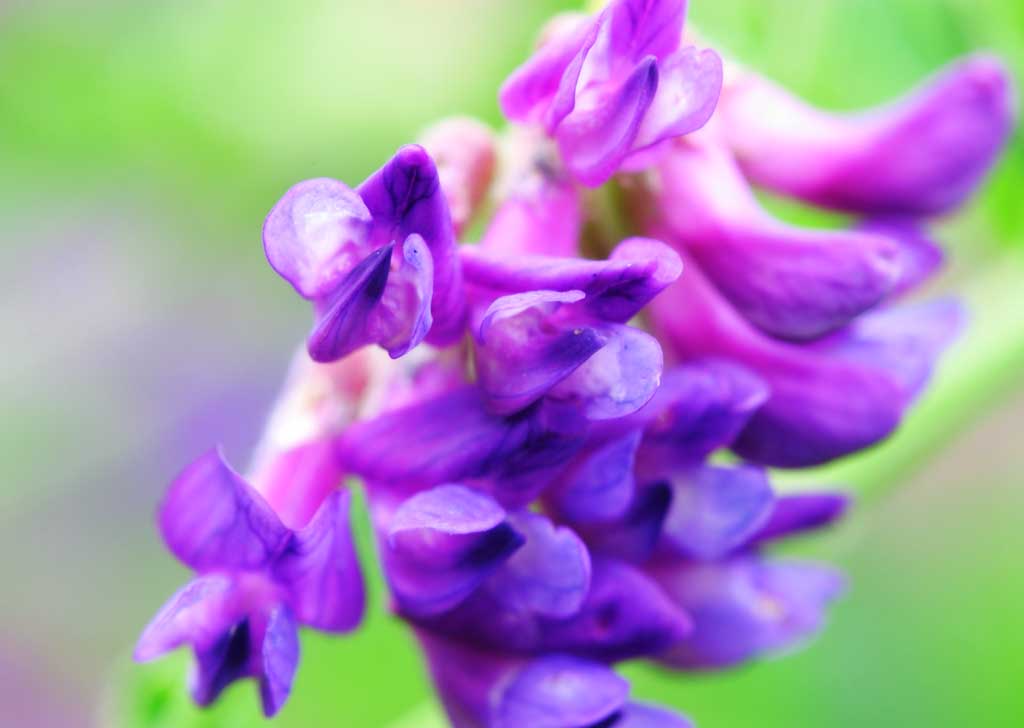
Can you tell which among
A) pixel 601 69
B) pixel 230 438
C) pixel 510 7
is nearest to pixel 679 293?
pixel 601 69

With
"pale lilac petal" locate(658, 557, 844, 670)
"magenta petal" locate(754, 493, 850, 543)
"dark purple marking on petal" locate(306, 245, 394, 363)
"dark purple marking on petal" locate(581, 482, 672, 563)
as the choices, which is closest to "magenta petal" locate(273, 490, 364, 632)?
"dark purple marking on petal" locate(306, 245, 394, 363)

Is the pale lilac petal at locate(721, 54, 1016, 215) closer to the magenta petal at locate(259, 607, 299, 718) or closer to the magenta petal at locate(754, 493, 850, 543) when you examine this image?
the magenta petal at locate(754, 493, 850, 543)

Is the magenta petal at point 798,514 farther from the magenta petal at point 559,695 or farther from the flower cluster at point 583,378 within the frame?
the magenta petal at point 559,695

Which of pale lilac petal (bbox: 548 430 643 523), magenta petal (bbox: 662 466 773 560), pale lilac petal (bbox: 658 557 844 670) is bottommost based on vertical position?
pale lilac petal (bbox: 658 557 844 670)

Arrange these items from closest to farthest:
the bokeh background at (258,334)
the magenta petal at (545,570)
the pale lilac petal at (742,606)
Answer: the magenta petal at (545,570) < the pale lilac petal at (742,606) < the bokeh background at (258,334)

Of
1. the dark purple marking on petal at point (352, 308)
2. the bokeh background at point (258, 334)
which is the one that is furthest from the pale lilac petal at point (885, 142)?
the dark purple marking on petal at point (352, 308)

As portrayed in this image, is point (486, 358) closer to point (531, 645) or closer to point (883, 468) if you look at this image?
point (531, 645)

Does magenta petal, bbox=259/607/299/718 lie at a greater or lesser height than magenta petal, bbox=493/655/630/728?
greater
